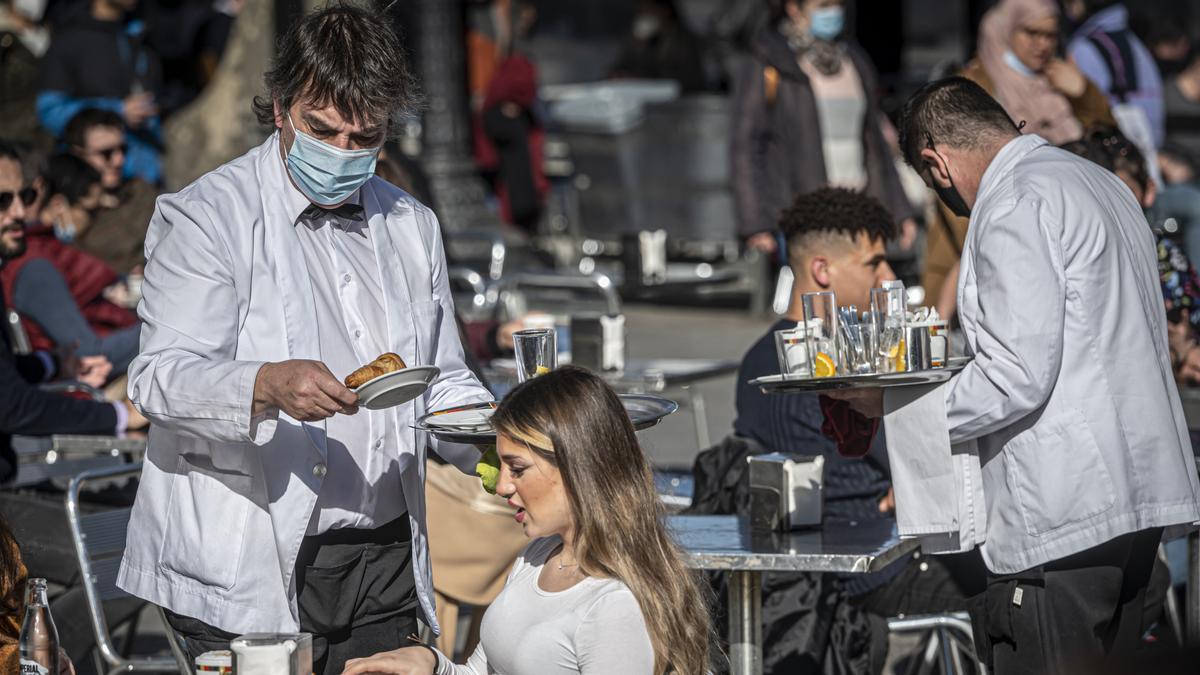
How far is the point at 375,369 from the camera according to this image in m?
2.92

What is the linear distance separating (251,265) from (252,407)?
304mm

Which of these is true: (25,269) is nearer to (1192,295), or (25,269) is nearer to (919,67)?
(1192,295)

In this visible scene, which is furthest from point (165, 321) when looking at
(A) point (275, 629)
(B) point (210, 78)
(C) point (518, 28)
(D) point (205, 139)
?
(C) point (518, 28)

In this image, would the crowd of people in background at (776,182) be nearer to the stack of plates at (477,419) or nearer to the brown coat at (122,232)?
the brown coat at (122,232)

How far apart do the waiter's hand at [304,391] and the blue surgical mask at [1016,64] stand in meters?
5.06

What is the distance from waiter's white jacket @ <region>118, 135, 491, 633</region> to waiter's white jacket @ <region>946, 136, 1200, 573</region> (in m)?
1.29

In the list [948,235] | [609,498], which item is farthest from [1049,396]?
[948,235]

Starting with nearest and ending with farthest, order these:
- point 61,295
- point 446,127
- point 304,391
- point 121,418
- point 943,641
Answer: point 304,391
point 943,641
point 121,418
point 61,295
point 446,127

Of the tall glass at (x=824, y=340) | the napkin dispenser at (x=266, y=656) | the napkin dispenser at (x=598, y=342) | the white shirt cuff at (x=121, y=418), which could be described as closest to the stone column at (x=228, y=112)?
the napkin dispenser at (x=598, y=342)

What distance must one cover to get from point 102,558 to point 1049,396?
96.5 inches

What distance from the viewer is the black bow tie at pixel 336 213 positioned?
3.17 m

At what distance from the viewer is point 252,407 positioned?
2881 millimetres

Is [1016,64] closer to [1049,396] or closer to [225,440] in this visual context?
[1049,396]

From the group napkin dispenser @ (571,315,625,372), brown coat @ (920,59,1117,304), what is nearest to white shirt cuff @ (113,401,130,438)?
napkin dispenser @ (571,315,625,372)
